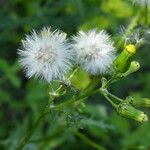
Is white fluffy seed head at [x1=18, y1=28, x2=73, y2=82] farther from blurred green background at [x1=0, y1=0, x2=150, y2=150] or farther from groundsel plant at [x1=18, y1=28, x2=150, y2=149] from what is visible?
blurred green background at [x1=0, y1=0, x2=150, y2=150]

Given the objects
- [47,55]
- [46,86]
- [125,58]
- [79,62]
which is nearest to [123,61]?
[125,58]

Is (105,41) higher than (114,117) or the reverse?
higher

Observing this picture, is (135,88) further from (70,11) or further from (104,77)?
(104,77)

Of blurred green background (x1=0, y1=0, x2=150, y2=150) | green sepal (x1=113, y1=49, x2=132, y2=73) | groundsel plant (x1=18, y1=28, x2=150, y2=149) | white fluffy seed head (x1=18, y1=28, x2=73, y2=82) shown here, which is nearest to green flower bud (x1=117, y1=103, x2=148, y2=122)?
groundsel plant (x1=18, y1=28, x2=150, y2=149)

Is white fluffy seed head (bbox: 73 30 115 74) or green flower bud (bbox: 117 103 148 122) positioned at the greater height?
white fluffy seed head (bbox: 73 30 115 74)

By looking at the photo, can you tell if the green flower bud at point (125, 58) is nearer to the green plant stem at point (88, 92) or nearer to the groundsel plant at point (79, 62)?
the groundsel plant at point (79, 62)

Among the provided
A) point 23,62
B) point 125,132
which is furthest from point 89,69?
point 125,132

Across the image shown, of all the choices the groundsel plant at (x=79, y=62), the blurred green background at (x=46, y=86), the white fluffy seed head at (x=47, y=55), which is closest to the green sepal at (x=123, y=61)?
the groundsel plant at (x=79, y=62)
